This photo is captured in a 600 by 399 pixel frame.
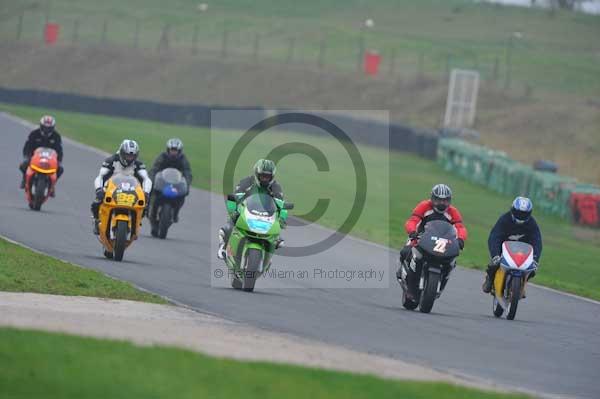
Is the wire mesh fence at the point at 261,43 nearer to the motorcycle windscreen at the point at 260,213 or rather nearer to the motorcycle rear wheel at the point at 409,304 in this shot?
the motorcycle rear wheel at the point at 409,304

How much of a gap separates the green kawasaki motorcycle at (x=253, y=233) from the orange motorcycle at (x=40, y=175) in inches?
294

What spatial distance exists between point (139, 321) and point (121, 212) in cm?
530

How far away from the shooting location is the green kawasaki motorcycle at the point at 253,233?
1639 centimetres

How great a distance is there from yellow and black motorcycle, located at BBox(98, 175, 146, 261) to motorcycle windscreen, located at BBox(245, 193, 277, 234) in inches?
86.3

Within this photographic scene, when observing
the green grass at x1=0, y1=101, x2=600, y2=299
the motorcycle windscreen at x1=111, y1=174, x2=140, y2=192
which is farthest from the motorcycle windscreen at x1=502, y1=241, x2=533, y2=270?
the motorcycle windscreen at x1=111, y1=174, x2=140, y2=192

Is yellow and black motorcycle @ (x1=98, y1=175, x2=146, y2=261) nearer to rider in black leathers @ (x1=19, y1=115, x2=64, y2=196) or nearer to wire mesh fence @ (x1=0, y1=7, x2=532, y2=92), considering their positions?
rider in black leathers @ (x1=19, y1=115, x2=64, y2=196)

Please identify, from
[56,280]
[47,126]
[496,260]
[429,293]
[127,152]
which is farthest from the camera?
[47,126]

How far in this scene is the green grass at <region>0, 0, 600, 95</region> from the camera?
78.9 metres

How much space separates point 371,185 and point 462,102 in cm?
2065

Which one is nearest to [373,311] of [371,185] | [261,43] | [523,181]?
[523,181]

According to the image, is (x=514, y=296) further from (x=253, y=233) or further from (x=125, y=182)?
(x=125, y=182)

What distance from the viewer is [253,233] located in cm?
1639

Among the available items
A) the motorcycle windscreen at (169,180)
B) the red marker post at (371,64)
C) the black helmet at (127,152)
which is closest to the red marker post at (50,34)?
the red marker post at (371,64)

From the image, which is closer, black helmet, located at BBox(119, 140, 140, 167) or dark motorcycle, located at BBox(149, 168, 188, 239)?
black helmet, located at BBox(119, 140, 140, 167)
